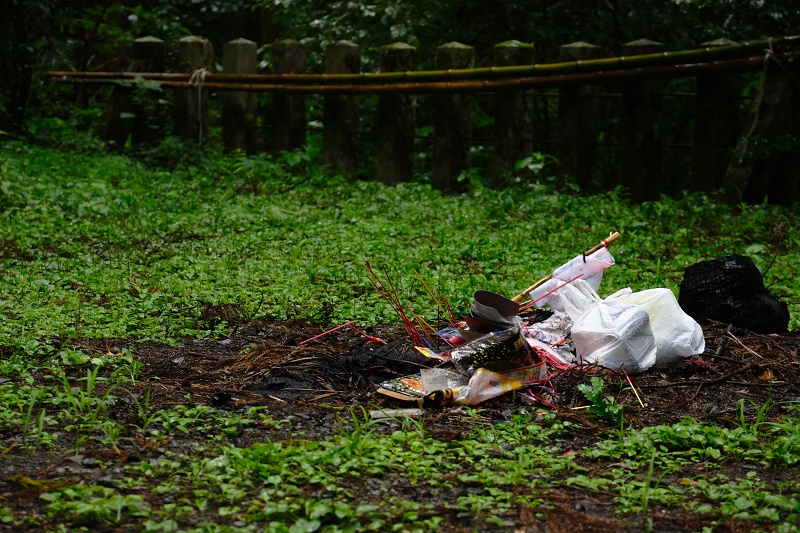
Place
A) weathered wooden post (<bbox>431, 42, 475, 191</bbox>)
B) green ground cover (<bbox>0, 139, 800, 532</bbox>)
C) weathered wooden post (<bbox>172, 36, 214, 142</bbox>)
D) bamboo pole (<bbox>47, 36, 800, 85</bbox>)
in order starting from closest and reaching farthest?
green ground cover (<bbox>0, 139, 800, 532</bbox>)
bamboo pole (<bbox>47, 36, 800, 85</bbox>)
weathered wooden post (<bbox>431, 42, 475, 191</bbox>)
weathered wooden post (<bbox>172, 36, 214, 142</bbox>)

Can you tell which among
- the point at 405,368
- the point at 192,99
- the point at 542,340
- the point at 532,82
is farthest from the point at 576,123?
the point at 405,368

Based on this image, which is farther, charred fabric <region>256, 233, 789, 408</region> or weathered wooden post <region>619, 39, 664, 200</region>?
weathered wooden post <region>619, 39, 664, 200</region>

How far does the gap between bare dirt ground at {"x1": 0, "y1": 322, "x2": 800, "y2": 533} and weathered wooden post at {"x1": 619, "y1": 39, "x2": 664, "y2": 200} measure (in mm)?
3769

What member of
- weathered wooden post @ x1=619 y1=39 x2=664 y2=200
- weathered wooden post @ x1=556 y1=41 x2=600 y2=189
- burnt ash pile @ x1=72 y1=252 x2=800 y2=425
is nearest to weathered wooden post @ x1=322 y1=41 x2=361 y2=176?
weathered wooden post @ x1=556 y1=41 x2=600 y2=189

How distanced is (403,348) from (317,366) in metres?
0.47

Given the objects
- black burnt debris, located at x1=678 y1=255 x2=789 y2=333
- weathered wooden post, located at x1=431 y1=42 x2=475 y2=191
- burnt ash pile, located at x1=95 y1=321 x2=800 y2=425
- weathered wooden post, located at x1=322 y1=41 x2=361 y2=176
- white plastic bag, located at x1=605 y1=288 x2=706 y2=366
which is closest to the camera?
burnt ash pile, located at x1=95 y1=321 x2=800 y2=425

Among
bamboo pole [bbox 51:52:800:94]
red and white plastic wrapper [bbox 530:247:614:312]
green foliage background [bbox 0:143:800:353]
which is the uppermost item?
bamboo pole [bbox 51:52:800:94]

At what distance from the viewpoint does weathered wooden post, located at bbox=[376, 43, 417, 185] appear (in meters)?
9.70

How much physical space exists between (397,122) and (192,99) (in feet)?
9.23

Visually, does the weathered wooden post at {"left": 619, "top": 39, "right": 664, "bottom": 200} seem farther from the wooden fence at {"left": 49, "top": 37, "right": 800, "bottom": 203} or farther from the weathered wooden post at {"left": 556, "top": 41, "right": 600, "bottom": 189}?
the weathered wooden post at {"left": 556, "top": 41, "right": 600, "bottom": 189}

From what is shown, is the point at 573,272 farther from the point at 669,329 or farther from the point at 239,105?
the point at 239,105

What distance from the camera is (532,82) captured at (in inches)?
343

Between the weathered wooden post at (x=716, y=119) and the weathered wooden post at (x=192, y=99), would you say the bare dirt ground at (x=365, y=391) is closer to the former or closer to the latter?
the weathered wooden post at (x=716, y=119)

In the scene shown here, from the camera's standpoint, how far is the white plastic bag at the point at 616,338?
4.38m
